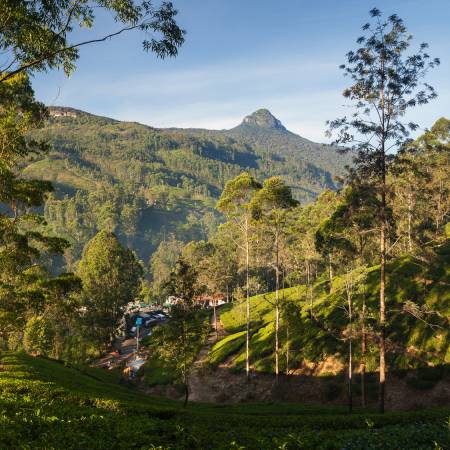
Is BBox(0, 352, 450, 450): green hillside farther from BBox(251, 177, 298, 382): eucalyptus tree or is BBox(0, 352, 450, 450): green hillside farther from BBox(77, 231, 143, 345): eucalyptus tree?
BBox(77, 231, 143, 345): eucalyptus tree

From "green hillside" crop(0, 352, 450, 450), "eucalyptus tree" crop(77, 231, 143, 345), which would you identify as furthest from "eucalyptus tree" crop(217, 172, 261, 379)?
"eucalyptus tree" crop(77, 231, 143, 345)

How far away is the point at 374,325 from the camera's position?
96.2 feet

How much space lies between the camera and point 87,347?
57031 mm

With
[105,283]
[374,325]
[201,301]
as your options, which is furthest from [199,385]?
[105,283]

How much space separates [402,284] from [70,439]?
38.7 meters

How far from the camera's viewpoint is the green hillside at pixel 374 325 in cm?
3269

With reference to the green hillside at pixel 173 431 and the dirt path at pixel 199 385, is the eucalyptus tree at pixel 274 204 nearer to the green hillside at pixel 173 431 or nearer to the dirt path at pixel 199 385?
the dirt path at pixel 199 385

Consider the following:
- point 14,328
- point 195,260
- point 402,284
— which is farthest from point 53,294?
point 195,260

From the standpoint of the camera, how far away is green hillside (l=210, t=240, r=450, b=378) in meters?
32.7

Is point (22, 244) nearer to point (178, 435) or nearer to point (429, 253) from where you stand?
point (178, 435)

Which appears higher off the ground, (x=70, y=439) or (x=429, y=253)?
(x=429, y=253)

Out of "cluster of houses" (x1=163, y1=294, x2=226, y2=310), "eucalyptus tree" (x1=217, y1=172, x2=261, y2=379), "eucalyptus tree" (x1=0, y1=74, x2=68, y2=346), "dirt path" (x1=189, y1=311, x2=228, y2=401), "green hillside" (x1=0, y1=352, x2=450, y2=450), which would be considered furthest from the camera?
"dirt path" (x1=189, y1=311, x2=228, y2=401)

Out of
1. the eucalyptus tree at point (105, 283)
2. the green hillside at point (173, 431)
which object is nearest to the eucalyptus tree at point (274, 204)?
the green hillside at point (173, 431)

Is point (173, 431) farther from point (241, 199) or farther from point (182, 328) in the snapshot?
point (241, 199)
